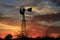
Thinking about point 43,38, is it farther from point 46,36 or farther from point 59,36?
point 59,36

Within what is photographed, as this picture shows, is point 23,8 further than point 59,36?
No

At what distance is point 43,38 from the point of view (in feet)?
208

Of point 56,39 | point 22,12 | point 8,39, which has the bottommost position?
point 56,39

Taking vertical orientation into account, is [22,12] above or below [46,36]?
above

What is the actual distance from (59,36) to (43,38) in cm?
651

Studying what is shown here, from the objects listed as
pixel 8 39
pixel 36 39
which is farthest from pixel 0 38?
pixel 8 39

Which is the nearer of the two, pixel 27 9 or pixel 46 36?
pixel 27 9

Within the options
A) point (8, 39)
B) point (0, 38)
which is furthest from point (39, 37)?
point (8, 39)

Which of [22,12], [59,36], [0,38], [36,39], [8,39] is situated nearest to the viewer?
[22,12]

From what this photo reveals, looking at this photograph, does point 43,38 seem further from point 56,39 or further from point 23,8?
point 23,8

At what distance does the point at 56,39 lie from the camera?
6625cm

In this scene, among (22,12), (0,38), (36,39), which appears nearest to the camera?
(22,12)

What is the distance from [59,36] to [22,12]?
4044 cm

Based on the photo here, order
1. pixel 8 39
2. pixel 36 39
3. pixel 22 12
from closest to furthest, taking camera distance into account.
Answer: pixel 22 12 → pixel 8 39 → pixel 36 39
